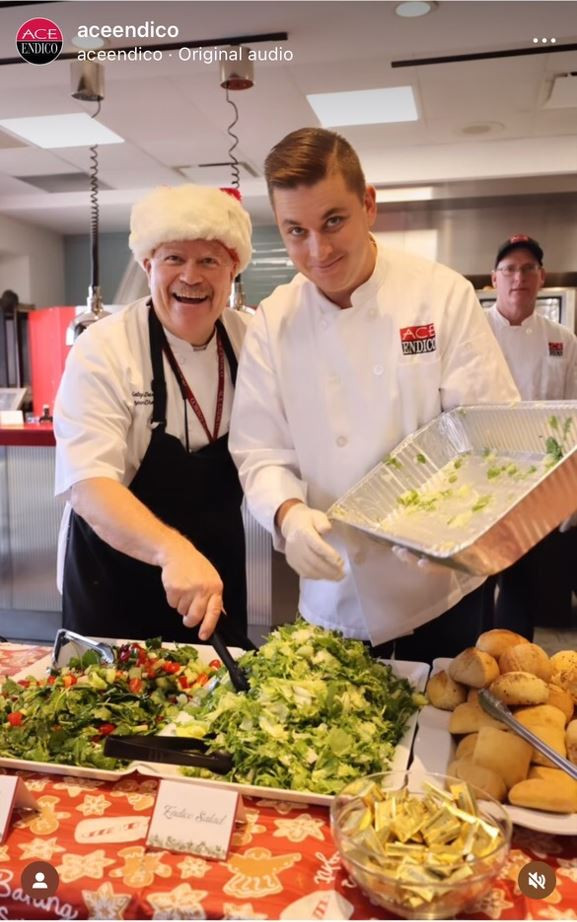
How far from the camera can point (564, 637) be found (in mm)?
4141

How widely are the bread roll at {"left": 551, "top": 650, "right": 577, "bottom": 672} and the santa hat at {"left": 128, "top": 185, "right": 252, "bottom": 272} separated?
119cm

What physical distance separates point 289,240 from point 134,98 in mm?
3419

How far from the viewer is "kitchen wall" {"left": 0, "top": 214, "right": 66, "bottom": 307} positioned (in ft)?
25.3

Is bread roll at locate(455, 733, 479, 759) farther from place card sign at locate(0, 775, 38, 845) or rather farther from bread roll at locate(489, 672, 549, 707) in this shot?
place card sign at locate(0, 775, 38, 845)

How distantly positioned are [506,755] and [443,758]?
0.41 feet

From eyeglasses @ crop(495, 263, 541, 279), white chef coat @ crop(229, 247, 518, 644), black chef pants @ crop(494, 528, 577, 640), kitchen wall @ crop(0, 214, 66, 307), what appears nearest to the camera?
white chef coat @ crop(229, 247, 518, 644)

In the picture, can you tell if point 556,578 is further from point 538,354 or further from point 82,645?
point 82,645

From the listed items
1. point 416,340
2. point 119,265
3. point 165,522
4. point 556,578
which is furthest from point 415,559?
point 119,265

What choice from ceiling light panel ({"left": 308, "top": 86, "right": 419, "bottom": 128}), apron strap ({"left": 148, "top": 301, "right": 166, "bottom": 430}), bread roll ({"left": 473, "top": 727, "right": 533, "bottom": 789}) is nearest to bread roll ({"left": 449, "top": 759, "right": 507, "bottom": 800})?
bread roll ({"left": 473, "top": 727, "right": 533, "bottom": 789})

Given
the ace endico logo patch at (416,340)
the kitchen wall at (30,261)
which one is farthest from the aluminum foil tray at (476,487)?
the kitchen wall at (30,261)

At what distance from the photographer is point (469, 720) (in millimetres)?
1127

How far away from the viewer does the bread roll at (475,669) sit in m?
1.17

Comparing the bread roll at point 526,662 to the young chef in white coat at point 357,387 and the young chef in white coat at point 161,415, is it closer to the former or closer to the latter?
the young chef in white coat at point 357,387

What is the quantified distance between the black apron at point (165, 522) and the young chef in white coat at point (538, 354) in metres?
2.59
